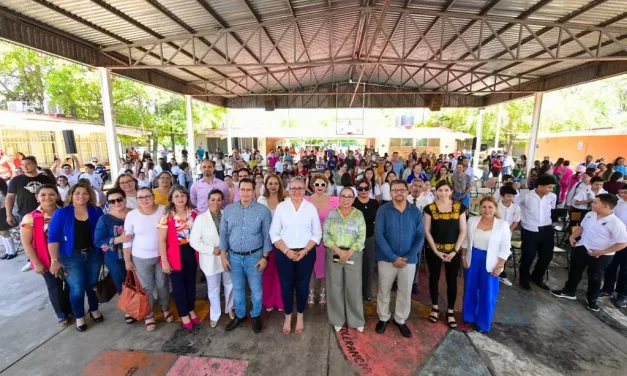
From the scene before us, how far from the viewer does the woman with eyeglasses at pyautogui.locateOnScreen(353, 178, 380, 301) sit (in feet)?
10.8

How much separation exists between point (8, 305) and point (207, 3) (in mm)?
5963

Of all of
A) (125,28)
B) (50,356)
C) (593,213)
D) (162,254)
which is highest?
(125,28)

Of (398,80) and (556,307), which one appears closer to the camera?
(556,307)

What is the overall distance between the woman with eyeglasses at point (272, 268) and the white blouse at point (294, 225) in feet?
0.94

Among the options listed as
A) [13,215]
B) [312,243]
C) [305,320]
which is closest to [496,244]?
[312,243]

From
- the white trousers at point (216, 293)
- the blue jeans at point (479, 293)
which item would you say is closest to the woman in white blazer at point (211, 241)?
the white trousers at point (216, 293)

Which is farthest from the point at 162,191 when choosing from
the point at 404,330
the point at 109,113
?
the point at 109,113

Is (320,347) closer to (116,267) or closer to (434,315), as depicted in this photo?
(434,315)

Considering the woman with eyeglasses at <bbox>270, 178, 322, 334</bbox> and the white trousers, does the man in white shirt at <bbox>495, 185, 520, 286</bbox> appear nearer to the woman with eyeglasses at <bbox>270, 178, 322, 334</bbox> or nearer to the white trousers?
the woman with eyeglasses at <bbox>270, 178, 322, 334</bbox>

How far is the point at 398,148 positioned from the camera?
966 inches

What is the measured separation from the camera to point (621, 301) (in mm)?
3652

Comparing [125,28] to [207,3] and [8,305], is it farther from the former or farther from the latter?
[8,305]

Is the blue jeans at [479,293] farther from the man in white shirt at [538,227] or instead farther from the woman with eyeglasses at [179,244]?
the woman with eyeglasses at [179,244]

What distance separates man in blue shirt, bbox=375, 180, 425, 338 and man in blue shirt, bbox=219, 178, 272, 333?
3.75 ft
